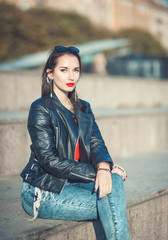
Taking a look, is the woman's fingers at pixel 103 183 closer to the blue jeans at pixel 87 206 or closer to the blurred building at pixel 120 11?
the blue jeans at pixel 87 206

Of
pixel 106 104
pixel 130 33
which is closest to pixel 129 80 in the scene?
pixel 106 104

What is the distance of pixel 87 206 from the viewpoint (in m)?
2.43

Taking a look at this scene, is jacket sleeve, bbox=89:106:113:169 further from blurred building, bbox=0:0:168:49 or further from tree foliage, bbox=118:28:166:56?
blurred building, bbox=0:0:168:49

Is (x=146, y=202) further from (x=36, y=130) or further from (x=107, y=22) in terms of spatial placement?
(x=107, y=22)

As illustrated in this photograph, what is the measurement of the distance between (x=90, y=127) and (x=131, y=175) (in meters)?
1.66

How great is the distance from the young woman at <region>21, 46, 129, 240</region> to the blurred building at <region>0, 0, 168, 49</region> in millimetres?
47456

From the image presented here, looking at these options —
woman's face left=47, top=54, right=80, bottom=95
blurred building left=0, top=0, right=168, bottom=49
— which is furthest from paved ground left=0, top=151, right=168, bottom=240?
blurred building left=0, top=0, right=168, bottom=49

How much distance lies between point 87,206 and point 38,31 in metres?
27.6

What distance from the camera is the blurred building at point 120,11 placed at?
57.6m

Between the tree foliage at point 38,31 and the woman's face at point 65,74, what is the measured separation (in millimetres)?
23353

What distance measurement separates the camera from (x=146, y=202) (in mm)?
3152

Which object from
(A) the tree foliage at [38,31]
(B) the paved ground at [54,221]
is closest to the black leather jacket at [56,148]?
(B) the paved ground at [54,221]

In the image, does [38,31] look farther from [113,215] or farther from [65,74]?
[113,215]

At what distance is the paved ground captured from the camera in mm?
2326
